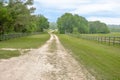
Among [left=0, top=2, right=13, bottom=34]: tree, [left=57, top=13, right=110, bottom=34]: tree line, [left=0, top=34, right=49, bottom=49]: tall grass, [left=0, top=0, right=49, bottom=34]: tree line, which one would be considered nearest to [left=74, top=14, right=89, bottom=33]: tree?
[left=57, top=13, right=110, bottom=34]: tree line

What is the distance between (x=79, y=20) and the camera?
6452 inches

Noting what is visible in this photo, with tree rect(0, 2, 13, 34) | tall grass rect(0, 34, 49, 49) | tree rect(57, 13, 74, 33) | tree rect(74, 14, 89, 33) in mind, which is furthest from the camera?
tree rect(74, 14, 89, 33)

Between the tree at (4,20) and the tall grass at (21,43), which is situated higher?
the tree at (4,20)

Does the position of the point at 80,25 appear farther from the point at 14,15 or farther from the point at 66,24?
the point at 14,15

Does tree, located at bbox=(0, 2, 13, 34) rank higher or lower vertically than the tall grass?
higher

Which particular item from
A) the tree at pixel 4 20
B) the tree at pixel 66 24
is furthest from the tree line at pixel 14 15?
the tree at pixel 66 24

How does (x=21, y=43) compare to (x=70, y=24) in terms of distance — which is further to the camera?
(x=70, y=24)

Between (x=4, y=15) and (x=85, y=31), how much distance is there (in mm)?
121886

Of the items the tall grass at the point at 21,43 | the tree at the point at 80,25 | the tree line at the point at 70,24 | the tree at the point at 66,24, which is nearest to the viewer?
the tall grass at the point at 21,43

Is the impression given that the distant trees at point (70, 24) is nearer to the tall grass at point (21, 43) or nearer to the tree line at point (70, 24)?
the tree line at point (70, 24)

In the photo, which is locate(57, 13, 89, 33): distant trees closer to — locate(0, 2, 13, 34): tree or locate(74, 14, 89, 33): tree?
locate(74, 14, 89, 33): tree

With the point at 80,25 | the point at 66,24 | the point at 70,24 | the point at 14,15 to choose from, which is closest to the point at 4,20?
the point at 14,15

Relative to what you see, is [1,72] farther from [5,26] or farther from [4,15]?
[5,26]

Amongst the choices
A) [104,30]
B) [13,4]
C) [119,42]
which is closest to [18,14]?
[13,4]
